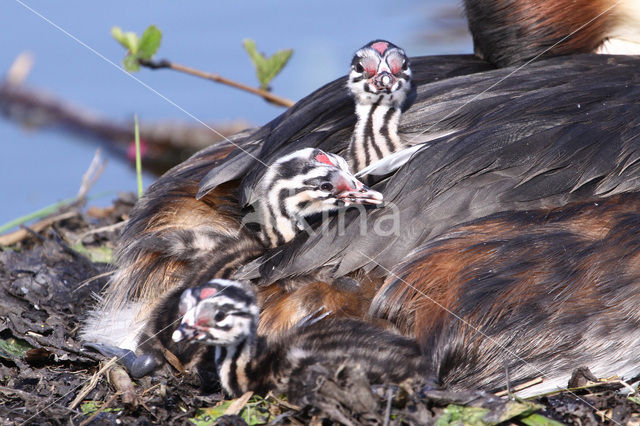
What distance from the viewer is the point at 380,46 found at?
3457 millimetres

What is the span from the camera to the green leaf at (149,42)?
14.9ft

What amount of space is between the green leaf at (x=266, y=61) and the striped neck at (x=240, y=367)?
220cm

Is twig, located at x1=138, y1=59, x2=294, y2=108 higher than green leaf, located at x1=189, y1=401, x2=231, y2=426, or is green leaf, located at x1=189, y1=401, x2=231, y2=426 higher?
twig, located at x1=138, y1=59, x2=294, y2=108

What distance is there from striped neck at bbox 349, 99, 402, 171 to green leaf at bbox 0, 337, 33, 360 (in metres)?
1.32

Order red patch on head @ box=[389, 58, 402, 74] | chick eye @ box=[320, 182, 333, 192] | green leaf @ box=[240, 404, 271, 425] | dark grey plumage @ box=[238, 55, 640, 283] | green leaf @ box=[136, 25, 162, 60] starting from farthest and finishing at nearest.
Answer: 1. green leaf @ box=[136, 25, 162, 60]
2. red patch on head @ box=[389, 58, 402, 74]
3. chick eye @ box=[320, 182, 333, 192]
4. dark grey plumage @ box=[238, 55, 640, 283]
5. green leaf @ box=[240, 404, 271, 425]

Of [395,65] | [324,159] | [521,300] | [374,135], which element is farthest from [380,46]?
[521,300]

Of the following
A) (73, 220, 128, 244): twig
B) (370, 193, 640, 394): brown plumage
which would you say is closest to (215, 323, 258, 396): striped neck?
(370, 193, 640, 394): brown plumage

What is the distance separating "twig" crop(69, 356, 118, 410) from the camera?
287 centimetres

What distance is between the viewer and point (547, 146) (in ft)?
9.76

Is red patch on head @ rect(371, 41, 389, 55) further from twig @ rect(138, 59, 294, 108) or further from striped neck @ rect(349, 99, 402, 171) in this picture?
twig @ rect(138, 59, 294, 108)

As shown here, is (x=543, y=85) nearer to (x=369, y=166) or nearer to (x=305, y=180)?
(x=369, y=166)

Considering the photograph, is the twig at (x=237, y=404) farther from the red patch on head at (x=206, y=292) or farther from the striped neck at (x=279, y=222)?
the striped neck at (x=279, y=222)

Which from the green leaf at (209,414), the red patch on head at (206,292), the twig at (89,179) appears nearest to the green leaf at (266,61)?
the twig at (89,179)

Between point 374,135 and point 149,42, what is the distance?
5.89ft
